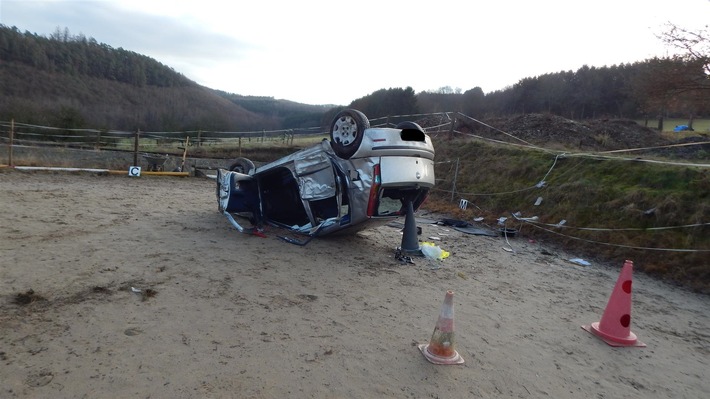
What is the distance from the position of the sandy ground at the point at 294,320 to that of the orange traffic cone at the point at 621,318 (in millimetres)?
169

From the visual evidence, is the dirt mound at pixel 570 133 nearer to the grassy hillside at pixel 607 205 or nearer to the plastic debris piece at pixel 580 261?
the grassy hillside at pixel 607 205

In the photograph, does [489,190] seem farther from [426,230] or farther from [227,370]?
[227,370]

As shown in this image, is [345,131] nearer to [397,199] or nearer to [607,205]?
[397,199]

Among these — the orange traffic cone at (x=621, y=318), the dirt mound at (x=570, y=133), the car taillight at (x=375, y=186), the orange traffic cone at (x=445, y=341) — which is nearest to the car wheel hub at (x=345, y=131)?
the car taillight at (x=375, y=186)

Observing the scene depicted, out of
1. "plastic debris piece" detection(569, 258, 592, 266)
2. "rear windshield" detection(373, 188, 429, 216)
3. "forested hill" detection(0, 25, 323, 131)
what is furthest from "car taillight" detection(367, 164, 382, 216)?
"forested hill" detection(0, 25, 323, 131)

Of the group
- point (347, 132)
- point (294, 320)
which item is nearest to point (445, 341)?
point (294, 320)

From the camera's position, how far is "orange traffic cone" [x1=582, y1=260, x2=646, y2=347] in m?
4.22

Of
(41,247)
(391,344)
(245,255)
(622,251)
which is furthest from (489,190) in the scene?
(41,247)

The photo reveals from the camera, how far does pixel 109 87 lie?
3410 inches

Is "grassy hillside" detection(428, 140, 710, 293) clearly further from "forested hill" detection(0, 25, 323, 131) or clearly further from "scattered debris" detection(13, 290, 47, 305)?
"forested hill" detection(0, 25, 323, 131)

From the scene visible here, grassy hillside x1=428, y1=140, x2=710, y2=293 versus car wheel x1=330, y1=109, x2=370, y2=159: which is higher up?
car wheel x1=330, y1=109, x2=370, y2=159

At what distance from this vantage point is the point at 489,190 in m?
12.9

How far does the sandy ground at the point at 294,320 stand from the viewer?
9.41 ft

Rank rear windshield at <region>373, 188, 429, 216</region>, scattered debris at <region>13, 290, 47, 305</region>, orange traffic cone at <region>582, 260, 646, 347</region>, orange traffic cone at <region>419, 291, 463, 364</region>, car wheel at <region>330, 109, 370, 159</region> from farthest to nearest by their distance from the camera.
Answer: rear windshield at <region>373, 188, 429, 216</region> → car wheel at <region>330, 109, 370, 159</region> → orange traffic cone at <region>582, 260, 646, 347</region> → scattered debris at <region>13, 290, 47, 305</region> → orange traffic cone at <region>419, 291, 463, 364</region>
